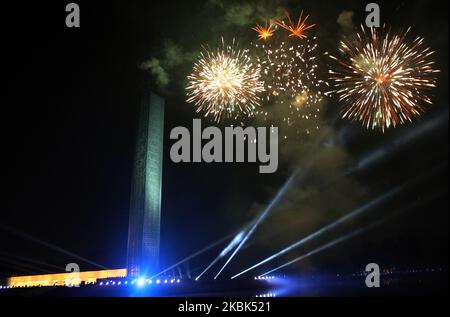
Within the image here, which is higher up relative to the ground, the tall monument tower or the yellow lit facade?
the tall monument tower

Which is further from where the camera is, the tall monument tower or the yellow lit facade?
the tall monument tower

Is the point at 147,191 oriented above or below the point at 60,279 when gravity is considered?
above

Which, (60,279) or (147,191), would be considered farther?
(147,191)

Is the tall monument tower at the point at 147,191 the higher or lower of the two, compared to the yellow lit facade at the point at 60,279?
higher

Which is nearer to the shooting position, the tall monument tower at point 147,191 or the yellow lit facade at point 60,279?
the yellow lit facade at point 60,279
